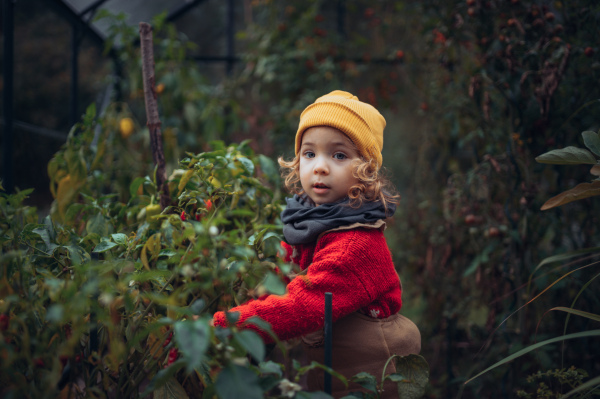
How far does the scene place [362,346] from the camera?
109 centimetres

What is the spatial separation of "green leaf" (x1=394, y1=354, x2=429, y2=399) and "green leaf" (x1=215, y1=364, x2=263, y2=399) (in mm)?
425

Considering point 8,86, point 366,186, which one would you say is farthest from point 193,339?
point 8,86

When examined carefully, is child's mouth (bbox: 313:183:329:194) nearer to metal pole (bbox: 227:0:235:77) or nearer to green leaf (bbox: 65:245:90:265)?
green leaf (bbox: 65:245:90:265)

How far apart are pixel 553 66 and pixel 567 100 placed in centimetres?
20

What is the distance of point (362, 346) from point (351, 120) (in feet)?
1.90

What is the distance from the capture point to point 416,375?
0.93 metres

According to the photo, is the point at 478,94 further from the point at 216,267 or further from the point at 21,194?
the point at 21,194

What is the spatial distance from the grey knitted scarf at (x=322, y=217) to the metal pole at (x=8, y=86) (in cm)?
143

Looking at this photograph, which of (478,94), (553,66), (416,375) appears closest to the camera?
(416,375)

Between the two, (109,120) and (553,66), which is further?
(109,120)

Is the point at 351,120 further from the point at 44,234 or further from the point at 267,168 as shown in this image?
the point at 44,234

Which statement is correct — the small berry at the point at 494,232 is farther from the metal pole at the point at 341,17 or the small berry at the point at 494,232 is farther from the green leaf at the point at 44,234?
the metal pole at the point at 341,17

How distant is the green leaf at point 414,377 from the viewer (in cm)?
92

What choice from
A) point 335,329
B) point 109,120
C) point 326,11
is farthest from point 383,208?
point 326,11
